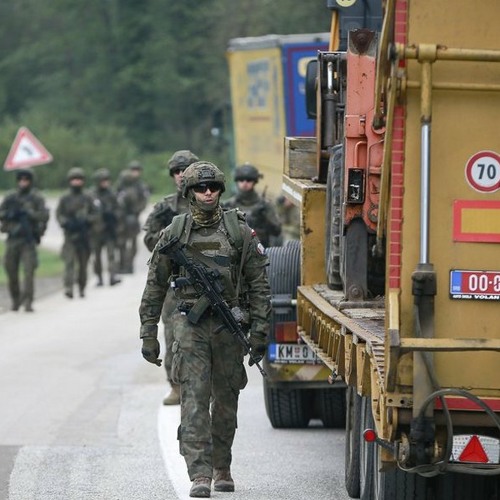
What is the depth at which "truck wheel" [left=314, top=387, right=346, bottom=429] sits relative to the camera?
13.0 meters

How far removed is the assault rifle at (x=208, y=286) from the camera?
33.3 ft

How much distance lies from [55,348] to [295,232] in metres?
5.67

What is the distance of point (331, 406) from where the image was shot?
518 inches

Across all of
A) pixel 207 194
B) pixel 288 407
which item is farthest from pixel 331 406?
pixel 207 194

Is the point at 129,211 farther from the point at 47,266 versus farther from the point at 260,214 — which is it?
the point at 260,214

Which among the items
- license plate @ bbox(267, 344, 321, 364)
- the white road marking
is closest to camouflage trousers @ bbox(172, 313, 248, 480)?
the white road marking

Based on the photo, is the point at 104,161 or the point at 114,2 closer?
the point at 104,161

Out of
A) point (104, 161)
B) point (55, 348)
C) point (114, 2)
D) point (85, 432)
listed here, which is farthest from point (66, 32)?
point (85, 432)

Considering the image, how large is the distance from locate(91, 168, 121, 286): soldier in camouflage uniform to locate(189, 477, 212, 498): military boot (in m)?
19.1

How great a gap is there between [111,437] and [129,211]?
19428 millimetres

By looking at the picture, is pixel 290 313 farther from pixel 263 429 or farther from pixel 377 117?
pixel 377 117

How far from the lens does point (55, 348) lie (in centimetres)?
1931

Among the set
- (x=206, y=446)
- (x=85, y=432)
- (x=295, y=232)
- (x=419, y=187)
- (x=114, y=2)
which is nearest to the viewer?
(x=419, y=187)

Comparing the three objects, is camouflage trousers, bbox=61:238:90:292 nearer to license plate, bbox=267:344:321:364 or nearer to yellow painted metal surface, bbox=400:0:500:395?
license plate, bbox=267:344:321:364
